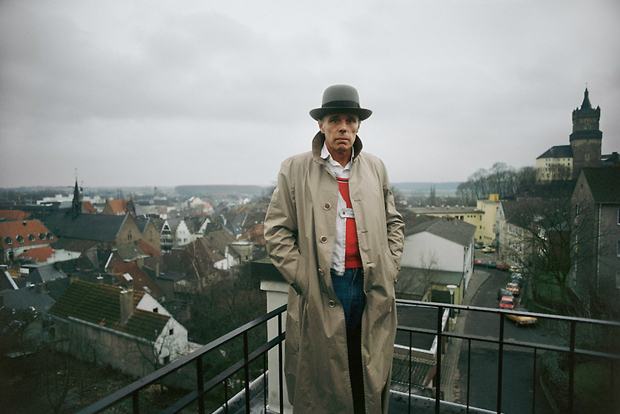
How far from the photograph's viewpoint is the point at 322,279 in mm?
1404

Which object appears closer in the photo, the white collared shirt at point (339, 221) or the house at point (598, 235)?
the white collared shirt at point (339, 221)

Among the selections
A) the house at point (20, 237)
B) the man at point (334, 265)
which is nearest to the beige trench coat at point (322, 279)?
the man at point (334, 265)

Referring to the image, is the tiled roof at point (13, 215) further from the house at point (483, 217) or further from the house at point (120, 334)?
the house at point (483, 217)

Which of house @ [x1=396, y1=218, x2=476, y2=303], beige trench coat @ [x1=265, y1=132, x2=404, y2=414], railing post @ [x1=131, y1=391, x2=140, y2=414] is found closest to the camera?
railing post @ [x1=131, y1=391, x2=140, y2=414]

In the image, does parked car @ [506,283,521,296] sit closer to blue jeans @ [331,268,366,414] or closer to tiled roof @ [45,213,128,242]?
blue jeans @ [331,268,366,414]

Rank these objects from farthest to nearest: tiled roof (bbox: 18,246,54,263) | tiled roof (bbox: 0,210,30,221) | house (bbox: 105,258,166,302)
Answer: house (bbox: 105,258,166,302) < tiled roof (bbox: 18,246,54,263) < tiled roof (bbox: 0,210,30,221)

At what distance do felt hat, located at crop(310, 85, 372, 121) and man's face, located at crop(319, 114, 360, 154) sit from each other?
3 centimetres

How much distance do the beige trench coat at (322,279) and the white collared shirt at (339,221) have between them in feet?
0.12

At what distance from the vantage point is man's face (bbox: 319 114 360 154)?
1.47 metres

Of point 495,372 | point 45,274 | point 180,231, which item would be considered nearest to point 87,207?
point 180,231

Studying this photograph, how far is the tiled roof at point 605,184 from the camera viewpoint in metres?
12.5

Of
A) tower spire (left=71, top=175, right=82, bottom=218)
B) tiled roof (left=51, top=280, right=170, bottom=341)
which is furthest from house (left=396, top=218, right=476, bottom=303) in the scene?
tower spire (left=71, top=175, right=82, bottom=218)

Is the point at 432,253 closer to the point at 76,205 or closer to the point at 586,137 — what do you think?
the point at 586,137

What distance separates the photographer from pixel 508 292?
63.2 feet
